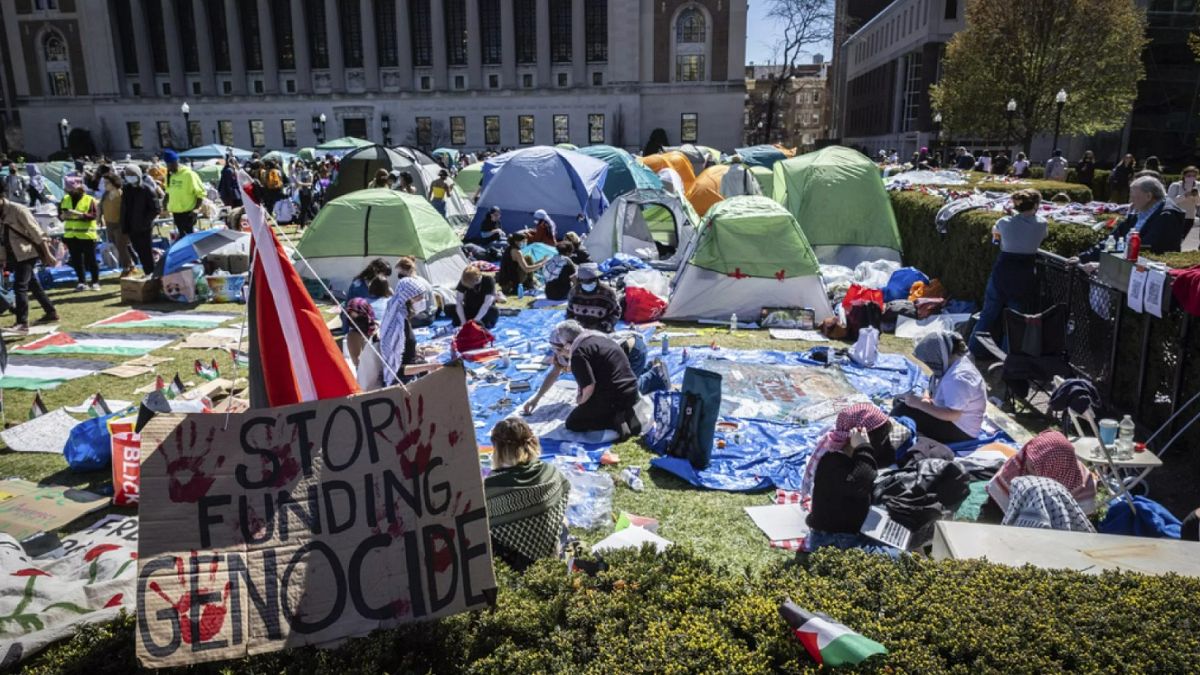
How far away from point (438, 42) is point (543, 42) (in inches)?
299

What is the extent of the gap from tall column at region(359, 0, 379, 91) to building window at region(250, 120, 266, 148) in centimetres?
926

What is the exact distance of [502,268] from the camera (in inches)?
498

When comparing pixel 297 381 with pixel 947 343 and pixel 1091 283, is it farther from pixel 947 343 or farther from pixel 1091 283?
pixel 1091 283

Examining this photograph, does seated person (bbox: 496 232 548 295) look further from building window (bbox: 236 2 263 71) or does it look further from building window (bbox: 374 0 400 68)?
building window (bbox: 236 2 263 71)

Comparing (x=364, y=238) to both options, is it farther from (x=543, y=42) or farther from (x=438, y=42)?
(x=438, y=42)

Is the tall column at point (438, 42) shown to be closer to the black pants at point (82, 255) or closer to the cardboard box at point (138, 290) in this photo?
the black pants at point (82, 255)

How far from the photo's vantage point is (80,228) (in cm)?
1226

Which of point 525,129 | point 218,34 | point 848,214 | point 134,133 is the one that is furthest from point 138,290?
point 134,133

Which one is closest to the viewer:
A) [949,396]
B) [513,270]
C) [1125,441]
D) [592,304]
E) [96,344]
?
[1125,441]

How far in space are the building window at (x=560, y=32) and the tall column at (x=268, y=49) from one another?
2053cm

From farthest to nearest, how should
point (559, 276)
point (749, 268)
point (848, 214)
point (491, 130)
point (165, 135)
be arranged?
1. point (165, 135)
2. point (491, 130)
3. point (848, 214)
4. point (559, 276)
5. point (749, 268)

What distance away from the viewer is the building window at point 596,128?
55.3 m

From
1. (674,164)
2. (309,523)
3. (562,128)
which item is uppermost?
(562,128)

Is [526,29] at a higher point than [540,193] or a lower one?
higher
